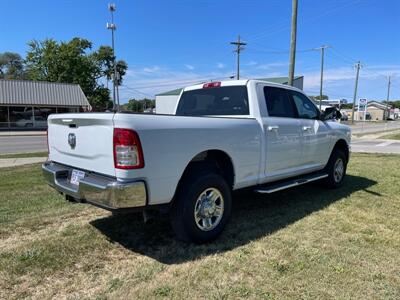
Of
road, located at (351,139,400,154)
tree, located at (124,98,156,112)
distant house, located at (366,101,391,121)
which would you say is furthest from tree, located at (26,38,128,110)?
distant house, located at (366,101,391,121)

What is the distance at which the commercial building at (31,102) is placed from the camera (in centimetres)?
3397

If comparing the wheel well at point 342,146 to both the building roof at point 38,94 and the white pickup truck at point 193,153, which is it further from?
the building roof at point 38,94

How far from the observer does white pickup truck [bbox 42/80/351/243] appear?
136 inches

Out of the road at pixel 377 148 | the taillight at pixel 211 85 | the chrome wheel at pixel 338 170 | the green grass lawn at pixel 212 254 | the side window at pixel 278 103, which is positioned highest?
the taillight at pixel 211 85

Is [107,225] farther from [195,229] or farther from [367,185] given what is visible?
[367,185]

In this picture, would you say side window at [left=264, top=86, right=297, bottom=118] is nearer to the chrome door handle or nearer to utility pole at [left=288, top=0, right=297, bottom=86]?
the chrome door handle

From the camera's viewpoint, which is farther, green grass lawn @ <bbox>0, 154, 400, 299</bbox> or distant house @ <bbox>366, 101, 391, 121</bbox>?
distant house @ <bbox>366, 101, 391, 121</bbox>

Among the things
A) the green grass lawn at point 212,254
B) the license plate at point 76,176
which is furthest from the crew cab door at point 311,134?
the license plate at point 76,176

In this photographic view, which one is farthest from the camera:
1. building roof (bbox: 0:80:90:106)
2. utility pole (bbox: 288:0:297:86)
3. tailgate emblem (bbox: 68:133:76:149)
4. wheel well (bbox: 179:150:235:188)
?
building roof (bbox: 0:80:90:106)

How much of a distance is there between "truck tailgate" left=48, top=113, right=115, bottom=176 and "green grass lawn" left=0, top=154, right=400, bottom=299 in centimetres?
100

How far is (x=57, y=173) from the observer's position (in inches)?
169

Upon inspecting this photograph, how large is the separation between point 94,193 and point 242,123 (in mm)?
2042

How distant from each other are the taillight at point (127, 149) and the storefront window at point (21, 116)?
35784 millimetres

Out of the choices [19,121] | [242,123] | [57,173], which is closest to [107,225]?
[57,173]
